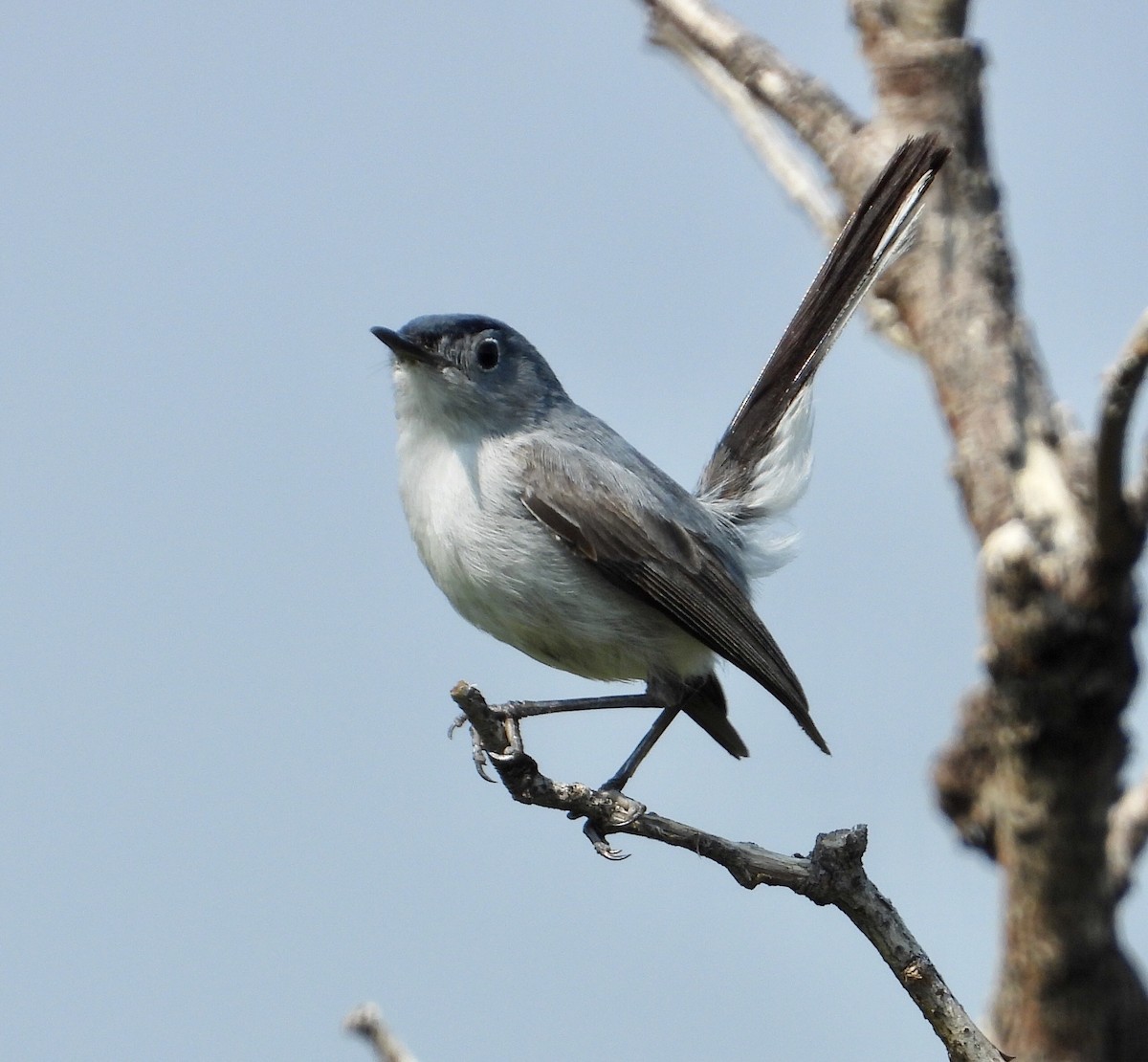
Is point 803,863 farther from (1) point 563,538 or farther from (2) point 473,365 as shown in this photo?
(2) point 473,365

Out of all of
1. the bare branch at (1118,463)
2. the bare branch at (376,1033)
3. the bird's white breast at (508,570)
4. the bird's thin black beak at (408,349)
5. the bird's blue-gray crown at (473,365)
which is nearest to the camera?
the bare branch at (376,1033)

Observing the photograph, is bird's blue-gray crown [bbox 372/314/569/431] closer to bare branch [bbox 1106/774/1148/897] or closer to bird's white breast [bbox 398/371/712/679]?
bird's white breast [bbox 398/371/712/679]

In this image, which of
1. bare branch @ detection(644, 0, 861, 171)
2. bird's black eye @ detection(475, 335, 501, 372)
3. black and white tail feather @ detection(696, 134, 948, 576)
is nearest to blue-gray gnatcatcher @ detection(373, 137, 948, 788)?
bird's black eye @ detection(475, 335, 501, 372)

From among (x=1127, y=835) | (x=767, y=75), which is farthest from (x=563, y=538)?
(x=767, y=75)

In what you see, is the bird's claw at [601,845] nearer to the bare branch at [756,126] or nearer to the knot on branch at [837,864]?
the knot on branch at [837,864]

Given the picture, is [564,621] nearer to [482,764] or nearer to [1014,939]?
[482,764]

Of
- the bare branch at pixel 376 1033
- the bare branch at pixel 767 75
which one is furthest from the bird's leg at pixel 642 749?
the bare branch at pixel 767 75
